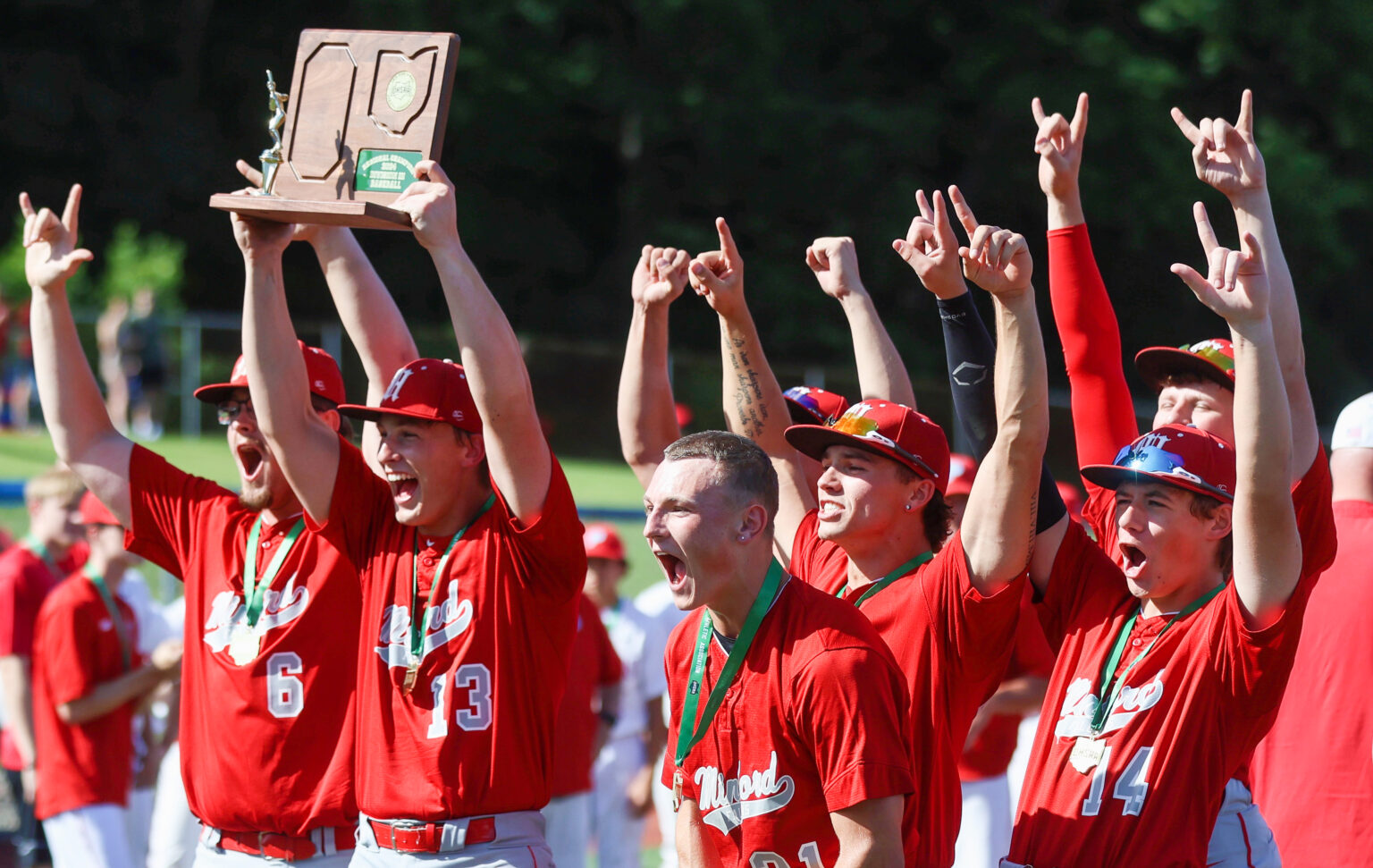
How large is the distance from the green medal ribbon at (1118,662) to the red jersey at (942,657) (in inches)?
9.6

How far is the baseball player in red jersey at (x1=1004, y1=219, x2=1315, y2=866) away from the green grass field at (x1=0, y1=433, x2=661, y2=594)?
1049 centimetres

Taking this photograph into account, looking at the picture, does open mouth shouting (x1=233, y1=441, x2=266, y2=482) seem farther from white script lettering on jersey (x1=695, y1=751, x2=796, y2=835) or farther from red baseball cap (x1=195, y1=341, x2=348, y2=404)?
white script lettering on jersey (x1=695, y1=751, x2=796, y2=835)

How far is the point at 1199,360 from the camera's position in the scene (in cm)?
474

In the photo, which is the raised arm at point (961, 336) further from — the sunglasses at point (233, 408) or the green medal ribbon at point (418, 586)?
the sunglasses at point (233, 408)

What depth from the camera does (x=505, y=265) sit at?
2981 centimetres

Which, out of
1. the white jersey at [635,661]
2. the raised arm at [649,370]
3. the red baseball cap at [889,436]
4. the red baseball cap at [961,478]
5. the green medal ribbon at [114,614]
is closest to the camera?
the red baseball cap at [889,436]

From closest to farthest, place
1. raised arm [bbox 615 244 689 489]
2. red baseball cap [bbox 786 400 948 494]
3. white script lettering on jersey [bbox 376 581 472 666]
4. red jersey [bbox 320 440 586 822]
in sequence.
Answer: red baseball cap [bbox 786 400 948 494] < red jersey [bbox 320 440 586 822] < white script lettering on jersey [bbox 376 581 472 666] < raised arm [bbox 615 244 689 489]

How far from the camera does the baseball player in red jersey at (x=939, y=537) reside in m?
3.81

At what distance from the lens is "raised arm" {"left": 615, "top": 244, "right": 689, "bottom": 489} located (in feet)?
16.7

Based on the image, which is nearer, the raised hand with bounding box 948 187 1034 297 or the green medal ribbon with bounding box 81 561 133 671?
the raised hand with bounding box 948 187 1034 297

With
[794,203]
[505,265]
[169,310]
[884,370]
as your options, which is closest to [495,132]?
[505,265]

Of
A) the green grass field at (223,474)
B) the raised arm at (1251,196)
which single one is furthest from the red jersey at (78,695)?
the green grass field at (223,474)

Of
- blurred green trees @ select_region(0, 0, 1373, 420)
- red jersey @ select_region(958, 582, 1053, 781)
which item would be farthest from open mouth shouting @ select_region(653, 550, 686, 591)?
blurred green trees @ select_region(0, 0, 1373, 420)

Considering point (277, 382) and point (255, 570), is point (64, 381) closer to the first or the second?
point (255, 570)
